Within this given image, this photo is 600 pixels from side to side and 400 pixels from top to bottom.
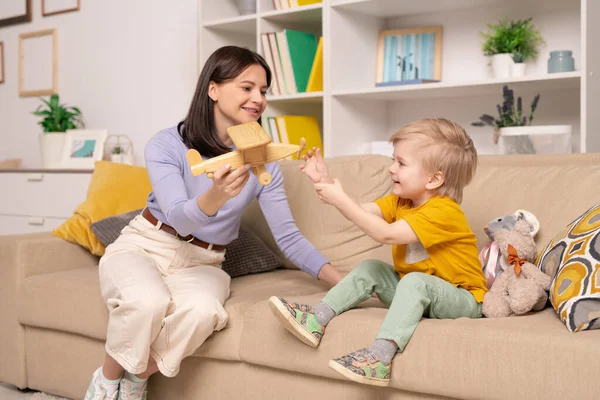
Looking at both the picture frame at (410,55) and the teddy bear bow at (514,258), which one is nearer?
the teddy bear bow at (514,258)

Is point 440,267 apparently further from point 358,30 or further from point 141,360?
point 358,30

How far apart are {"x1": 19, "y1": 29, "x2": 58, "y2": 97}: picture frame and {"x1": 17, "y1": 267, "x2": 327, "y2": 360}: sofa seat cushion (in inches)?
96.6

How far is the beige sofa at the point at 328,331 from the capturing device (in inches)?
55.2

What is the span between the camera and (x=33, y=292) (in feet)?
7.23

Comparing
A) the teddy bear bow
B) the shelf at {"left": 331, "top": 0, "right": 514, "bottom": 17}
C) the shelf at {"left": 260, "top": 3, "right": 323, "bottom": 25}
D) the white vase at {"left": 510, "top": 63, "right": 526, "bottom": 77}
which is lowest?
the teddy bear bow

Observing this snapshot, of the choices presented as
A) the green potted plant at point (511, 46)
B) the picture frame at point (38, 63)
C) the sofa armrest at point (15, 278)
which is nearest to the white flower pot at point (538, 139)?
the green potted plant at point (511, 46)

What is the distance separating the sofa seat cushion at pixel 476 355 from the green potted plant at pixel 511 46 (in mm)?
1256

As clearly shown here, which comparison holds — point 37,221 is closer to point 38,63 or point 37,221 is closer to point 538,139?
point 38,63

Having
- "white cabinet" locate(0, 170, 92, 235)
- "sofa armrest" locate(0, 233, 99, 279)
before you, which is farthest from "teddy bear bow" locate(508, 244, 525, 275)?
"white cabinet" locate(0, 170, 92, 235)

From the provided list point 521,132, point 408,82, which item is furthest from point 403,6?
point 521,132

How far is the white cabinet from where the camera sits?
11.6 feet

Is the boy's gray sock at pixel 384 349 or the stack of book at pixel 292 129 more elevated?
the stack of book at pixel 292 129

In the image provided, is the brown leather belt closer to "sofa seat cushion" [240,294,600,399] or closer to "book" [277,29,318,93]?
"sofa seat cushion" [240,294,600,399]

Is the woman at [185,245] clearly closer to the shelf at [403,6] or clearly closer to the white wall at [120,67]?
the shelf at [403,6]
